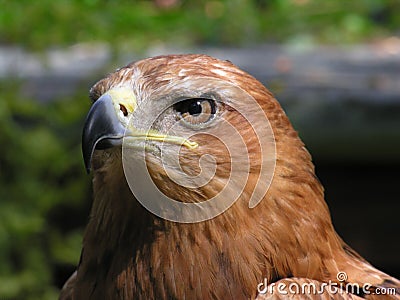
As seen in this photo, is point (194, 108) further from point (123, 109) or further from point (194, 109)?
point (123, 109)

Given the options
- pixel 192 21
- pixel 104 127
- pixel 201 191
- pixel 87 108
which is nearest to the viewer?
pixel 104 127

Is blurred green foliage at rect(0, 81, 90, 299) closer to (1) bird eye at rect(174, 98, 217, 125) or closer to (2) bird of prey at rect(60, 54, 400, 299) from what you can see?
(2) bird of prey at rect(60, 54, 400, 299)

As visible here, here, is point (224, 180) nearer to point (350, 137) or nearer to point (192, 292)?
point (192, 292)

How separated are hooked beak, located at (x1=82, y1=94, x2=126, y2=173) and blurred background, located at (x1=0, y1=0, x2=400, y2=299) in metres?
1.99

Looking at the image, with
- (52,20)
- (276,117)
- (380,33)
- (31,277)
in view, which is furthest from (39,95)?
(276,117)

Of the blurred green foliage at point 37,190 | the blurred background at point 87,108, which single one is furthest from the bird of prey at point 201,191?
the blurred green foliage at point 37,190

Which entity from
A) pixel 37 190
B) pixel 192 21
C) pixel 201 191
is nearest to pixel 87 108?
pixel 37 190

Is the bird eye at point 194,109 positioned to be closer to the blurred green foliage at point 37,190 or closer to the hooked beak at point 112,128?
the hooked beak at point 112,128

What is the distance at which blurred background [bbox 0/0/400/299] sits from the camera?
4207 millimetres

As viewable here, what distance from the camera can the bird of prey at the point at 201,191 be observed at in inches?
86.4

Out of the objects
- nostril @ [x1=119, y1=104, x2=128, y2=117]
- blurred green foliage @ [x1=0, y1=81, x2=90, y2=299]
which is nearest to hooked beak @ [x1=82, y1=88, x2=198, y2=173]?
nostril @ [x1=119, y1=104, x2=128, y2=117]

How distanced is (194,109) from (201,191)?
211mm

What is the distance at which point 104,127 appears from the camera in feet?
6.98

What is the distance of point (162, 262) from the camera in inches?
91.1
